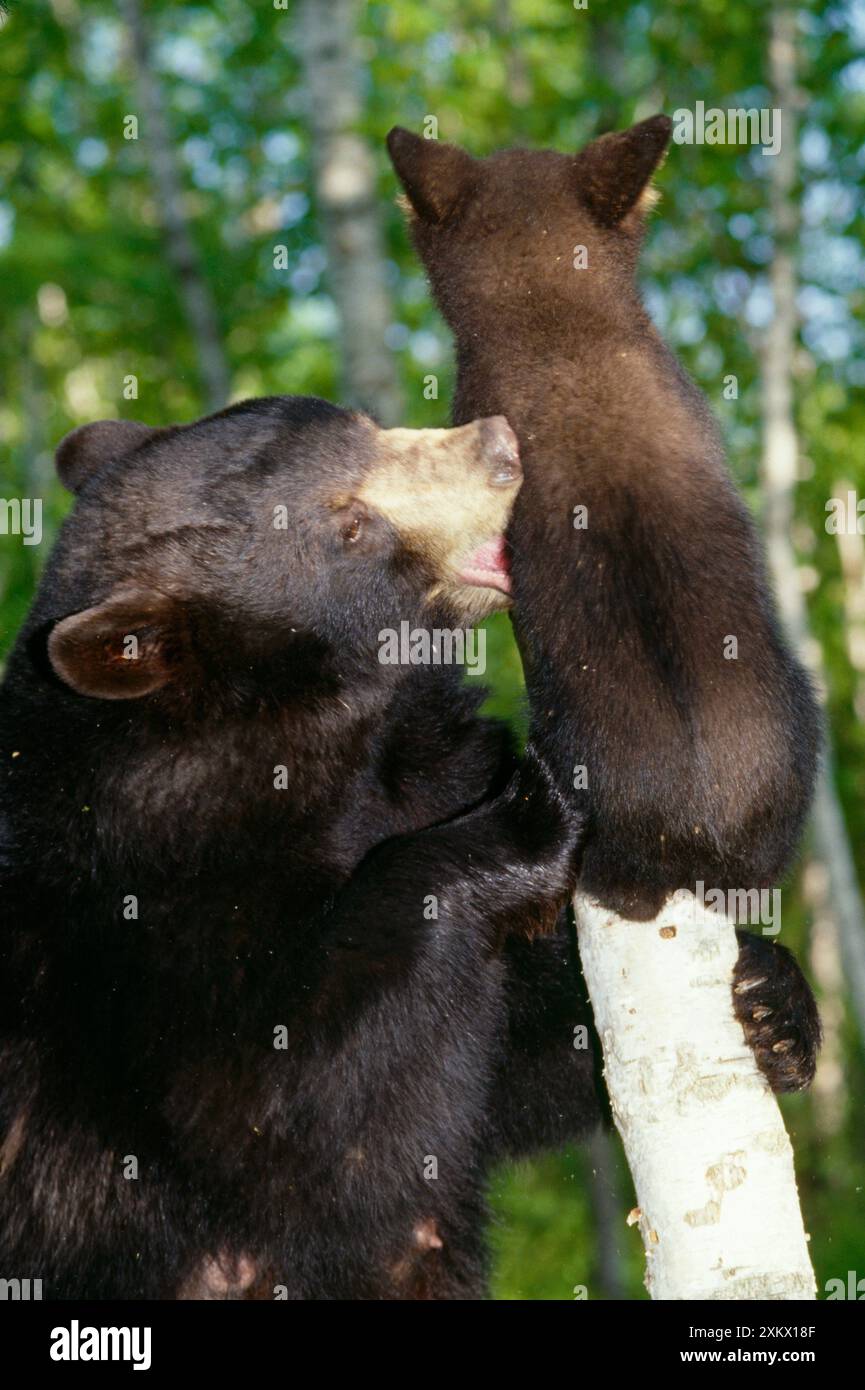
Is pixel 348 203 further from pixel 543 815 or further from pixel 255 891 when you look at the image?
pixel 543 815

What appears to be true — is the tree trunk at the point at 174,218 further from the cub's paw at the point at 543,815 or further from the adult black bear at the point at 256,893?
the cub's paw at the point at 543,815

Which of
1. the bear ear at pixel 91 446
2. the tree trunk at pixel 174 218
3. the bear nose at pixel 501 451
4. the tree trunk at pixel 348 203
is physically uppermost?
the tree trunk at pixel 174 218

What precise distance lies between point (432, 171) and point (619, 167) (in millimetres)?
465

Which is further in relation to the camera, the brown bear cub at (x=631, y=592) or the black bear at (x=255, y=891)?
the black bear at (x=255, y=891)

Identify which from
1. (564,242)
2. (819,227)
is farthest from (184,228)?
(564,242)

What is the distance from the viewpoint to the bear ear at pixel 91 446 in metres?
4.63

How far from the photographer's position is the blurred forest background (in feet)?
33.3

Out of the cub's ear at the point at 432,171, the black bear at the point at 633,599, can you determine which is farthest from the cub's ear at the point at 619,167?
the cub's ear at the point at 432,171

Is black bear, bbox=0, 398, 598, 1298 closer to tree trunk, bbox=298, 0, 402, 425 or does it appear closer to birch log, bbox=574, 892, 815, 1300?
birch log, bbox=574, 892, 815, 1300

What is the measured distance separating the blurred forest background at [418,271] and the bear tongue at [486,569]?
1.38 m

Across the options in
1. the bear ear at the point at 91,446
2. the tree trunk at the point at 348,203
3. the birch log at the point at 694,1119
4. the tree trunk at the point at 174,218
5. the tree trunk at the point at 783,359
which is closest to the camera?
the birch log at the point at 694,1119

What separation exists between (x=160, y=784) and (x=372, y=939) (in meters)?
0.70
